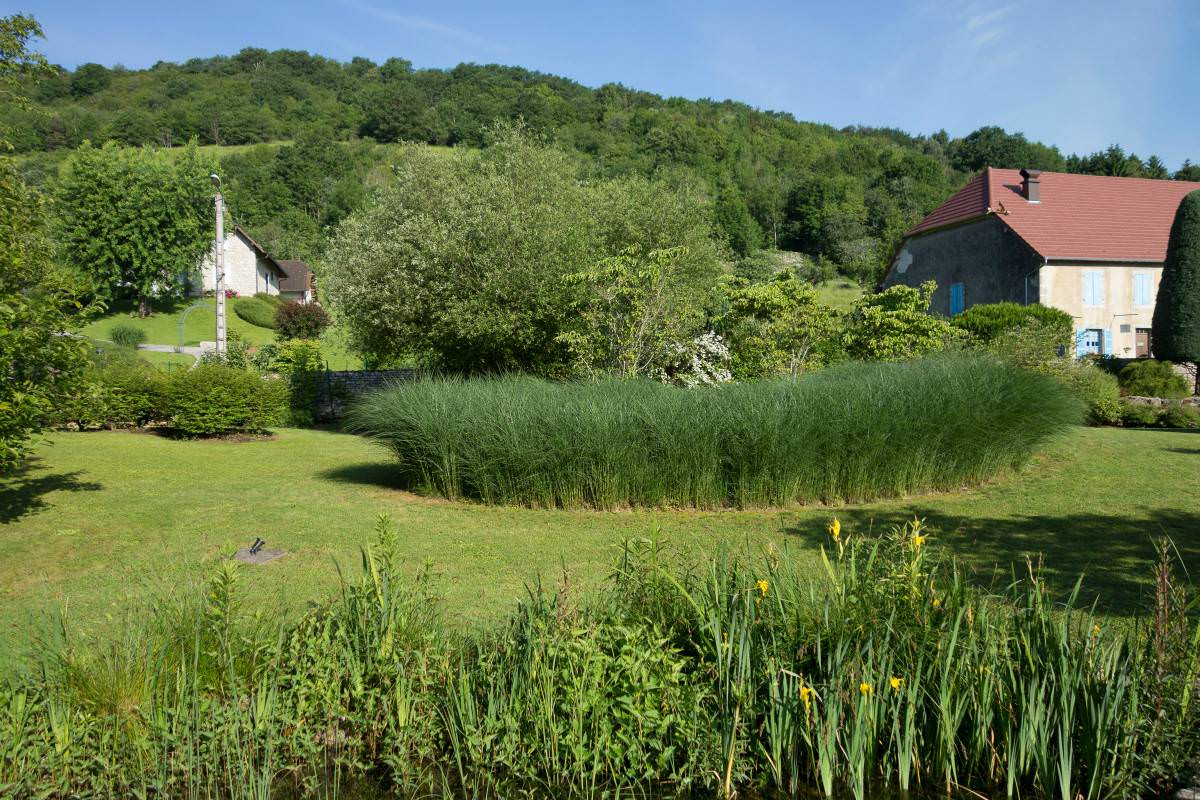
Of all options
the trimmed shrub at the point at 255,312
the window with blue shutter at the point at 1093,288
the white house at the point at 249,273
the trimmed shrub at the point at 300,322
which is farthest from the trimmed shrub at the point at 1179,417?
the white house at the point at 249,273

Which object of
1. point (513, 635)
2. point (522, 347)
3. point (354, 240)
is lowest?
point (513, 635)

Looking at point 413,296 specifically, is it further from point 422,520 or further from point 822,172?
point 822,172

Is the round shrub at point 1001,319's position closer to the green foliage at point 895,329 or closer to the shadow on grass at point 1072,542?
the green foliage at point 895,329

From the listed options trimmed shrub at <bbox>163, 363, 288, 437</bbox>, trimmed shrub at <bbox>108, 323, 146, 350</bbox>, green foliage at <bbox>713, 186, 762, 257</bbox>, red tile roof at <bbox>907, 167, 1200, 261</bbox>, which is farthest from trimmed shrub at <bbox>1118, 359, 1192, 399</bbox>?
green foliage at <bbox>713, 186, 762, 257</bbox>

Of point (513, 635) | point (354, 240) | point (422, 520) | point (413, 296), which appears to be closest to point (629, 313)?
point (413, 296)

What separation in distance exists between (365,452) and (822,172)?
2785 inches

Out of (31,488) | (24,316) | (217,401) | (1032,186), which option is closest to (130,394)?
(217,401)

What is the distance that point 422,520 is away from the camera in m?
9.52

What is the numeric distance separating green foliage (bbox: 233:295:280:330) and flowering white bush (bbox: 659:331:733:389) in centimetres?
3561

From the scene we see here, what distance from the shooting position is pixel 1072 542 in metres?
7.74

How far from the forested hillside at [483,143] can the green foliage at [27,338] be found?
49.0 meters

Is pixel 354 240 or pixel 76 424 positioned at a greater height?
pixel 354 240

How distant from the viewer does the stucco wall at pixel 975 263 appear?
99.8ft

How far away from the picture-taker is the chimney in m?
32.4
